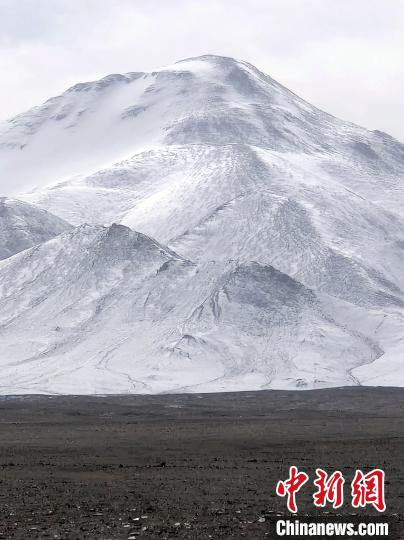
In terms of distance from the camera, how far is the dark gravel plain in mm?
51312

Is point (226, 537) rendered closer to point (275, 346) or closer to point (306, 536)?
point (306, 536)

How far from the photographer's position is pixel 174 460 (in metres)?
78.5

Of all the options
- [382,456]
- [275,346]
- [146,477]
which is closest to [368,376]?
[275,346]

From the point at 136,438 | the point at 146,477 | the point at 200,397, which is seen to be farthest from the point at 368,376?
the point at 146,477

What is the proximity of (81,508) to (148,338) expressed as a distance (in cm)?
14382

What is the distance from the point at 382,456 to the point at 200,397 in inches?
3336

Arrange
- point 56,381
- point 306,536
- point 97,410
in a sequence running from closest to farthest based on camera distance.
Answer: point 306,536
point 97,410
point 56,381

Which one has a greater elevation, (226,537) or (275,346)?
(275,346)

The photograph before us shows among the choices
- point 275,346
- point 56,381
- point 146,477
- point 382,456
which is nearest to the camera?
point 146,477

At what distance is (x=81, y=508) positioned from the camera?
180 feet

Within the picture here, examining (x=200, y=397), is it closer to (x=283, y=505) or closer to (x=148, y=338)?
(x=148, y=338)

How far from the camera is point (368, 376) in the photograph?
182m

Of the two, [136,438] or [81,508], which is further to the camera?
[136,438]

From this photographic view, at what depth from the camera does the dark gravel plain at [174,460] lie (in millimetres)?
51312
